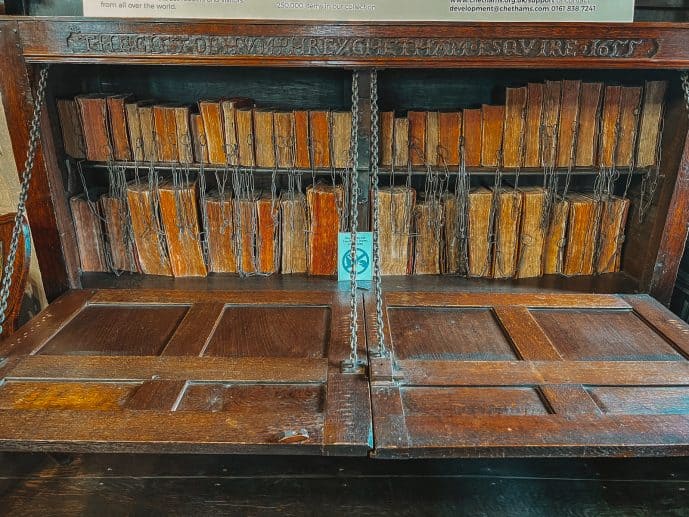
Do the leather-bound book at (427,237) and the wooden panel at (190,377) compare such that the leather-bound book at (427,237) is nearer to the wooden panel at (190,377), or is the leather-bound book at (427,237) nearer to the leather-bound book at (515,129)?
the leather-bound book at (515,129)

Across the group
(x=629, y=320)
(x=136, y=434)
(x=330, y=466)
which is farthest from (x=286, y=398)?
(x=629, y=320)

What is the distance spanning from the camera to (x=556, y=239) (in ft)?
6.18

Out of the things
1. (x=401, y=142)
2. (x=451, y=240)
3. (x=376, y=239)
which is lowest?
(x=451, y=240)

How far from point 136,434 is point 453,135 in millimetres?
1289

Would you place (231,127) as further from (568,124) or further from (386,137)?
(568,124)

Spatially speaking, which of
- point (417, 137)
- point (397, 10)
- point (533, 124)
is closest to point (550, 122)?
point (533, 124)

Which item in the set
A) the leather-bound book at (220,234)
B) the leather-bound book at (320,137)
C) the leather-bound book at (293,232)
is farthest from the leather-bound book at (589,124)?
the leather-bound book at (220,234)

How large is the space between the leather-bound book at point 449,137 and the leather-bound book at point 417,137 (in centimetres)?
5

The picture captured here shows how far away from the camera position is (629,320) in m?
1.54

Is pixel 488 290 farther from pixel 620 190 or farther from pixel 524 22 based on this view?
pixel 524 22

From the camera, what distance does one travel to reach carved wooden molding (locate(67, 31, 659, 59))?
1449 mm

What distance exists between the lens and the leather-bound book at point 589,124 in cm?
173

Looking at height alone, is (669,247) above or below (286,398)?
above

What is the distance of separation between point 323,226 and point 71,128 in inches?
34.8
